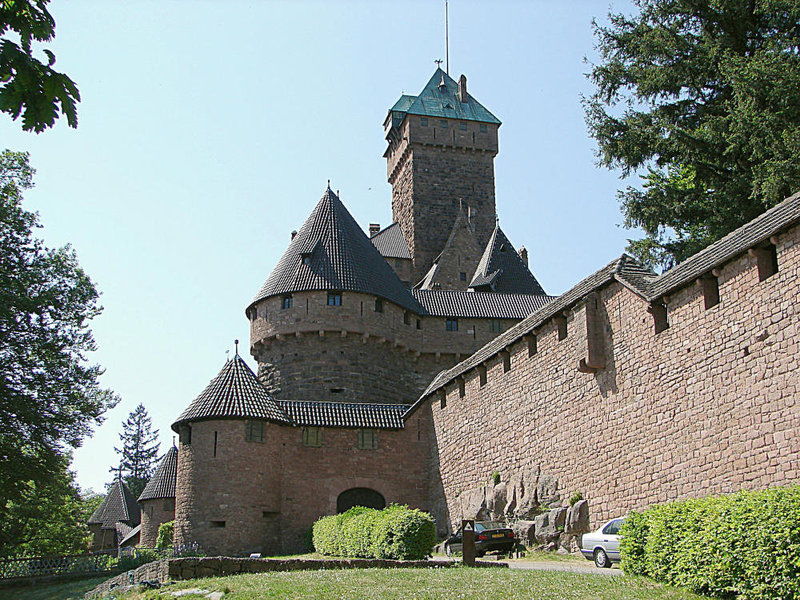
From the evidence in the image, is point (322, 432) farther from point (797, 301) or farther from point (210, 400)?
point (797, 301)

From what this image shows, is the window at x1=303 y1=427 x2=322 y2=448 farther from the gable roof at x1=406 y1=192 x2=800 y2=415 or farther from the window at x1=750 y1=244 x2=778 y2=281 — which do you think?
the window at x1=750 y1=244 x2=778 y2=281

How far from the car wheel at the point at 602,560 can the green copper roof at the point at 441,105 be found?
127ft

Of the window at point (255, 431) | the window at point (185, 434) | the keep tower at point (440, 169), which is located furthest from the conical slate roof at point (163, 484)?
the keep tower at point (440, 169)

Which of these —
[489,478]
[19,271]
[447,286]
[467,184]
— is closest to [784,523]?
[489,478]

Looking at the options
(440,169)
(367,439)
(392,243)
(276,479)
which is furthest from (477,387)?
(440,169)

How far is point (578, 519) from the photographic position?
17844mm

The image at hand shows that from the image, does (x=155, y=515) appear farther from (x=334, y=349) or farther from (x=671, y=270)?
(x=671, y=270)

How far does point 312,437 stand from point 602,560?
14.2 m

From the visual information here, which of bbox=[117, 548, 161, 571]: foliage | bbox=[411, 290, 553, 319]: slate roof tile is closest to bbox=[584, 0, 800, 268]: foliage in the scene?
bbox=[411, 290, 553, 319]: slate roof tile

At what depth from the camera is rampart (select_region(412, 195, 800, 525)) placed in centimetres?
1327

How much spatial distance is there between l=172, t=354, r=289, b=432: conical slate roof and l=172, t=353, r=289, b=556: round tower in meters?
0.03

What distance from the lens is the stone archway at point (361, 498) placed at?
27109mm

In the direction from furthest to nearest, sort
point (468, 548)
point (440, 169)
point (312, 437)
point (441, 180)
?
point (440, 169)
point (441, 180)
point (312, 437)
point (468, 548)

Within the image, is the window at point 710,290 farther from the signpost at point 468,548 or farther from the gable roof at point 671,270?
the signpost at point 468,548
